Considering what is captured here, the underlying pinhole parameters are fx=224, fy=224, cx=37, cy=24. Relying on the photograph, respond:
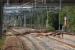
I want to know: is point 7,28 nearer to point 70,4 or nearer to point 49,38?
point 49,38

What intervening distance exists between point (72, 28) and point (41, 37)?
1.29 metres

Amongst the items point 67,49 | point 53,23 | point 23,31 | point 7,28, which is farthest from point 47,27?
point 67,49

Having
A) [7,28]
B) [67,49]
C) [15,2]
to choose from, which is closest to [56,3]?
[15,2]

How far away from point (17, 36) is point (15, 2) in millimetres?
1336

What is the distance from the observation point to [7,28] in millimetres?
8547

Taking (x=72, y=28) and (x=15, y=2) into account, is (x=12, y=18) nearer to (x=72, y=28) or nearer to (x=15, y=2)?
(x=15, y=2)

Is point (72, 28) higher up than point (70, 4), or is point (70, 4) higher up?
point (70, 4)

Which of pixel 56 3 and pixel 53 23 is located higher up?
pixel 56 3

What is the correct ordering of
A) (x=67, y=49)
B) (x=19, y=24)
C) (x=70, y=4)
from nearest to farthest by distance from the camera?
(x=67, y=49), (x=19, y=24), (x=70, y=4)

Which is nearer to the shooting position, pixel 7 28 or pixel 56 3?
pixel 7 28

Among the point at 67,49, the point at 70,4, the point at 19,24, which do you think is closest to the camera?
the point at 67,49

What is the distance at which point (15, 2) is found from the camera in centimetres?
878

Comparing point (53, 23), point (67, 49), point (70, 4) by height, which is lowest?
point (67, 49)

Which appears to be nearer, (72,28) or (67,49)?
(67,49)
